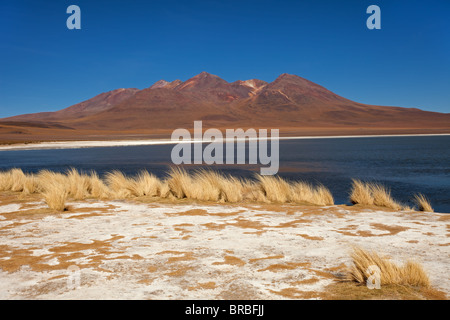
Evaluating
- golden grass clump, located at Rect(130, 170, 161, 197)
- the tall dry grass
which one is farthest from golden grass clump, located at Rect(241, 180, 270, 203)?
golden grass clump, located at Rect(130, 170, 161, 197)

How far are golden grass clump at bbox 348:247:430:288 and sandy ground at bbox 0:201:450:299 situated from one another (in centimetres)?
20

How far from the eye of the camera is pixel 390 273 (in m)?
3.49

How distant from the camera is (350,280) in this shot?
3.62 m

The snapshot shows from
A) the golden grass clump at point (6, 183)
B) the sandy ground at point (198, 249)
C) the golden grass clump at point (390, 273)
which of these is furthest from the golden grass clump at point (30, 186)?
the golden grass clump at point (390, 273)

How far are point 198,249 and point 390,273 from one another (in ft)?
7.39

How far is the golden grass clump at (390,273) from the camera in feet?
11.2

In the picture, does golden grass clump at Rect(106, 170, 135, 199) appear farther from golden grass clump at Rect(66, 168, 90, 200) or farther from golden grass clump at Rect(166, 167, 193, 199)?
golden grass clump at Rect(166, 167, 193, 199)

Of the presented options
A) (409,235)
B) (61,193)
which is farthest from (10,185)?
(409,235)

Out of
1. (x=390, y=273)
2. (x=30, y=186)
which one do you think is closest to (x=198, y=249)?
(x=390, y=273)

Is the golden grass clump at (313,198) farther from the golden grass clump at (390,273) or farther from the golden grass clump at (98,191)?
the golden grass clump at (390,273)

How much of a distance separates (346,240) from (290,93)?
190296 mm

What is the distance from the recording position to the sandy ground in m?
3.49

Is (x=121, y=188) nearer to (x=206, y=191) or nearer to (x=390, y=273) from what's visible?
(x=206, y=191)
